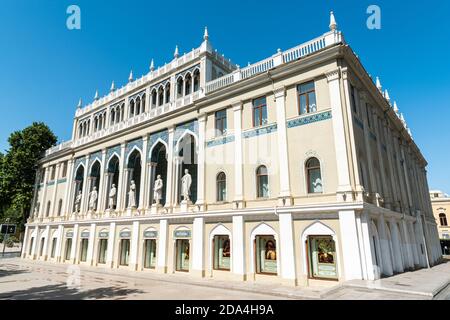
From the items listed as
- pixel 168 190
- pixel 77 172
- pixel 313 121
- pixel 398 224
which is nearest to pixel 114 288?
pixel 168 190

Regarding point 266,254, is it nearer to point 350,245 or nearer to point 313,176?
point 350,245

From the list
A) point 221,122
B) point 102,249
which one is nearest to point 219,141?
point 221,122

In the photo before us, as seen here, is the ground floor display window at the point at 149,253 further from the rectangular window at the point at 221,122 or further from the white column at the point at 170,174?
the rectangular window at the point at 221,122

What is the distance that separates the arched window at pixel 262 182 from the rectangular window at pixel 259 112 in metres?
2.77

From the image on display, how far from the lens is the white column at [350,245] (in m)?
11.8

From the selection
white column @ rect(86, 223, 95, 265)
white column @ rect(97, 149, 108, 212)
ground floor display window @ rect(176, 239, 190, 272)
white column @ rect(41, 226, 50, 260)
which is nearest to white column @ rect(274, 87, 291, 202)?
ground floor display window @ rect(176, 239, 190, 272)

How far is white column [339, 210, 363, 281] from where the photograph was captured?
38.8 ft

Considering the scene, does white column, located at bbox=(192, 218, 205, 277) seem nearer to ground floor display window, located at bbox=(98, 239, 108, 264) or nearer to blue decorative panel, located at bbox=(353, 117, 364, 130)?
blue decorative panel, located at bbox=(353, 117, 364, 130)

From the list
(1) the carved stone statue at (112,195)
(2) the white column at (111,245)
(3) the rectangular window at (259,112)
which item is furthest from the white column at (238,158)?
(1) the carved stone statue at (112,195)

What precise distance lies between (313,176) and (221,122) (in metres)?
7.40

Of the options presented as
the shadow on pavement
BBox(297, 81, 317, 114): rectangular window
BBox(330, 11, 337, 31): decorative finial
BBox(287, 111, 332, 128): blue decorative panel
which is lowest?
the shadow on pavement

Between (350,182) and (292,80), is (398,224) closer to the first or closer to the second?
(350,182)

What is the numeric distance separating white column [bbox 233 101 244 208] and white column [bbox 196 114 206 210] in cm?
263
